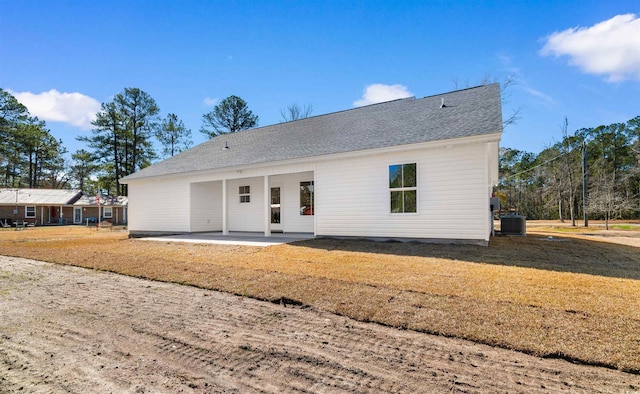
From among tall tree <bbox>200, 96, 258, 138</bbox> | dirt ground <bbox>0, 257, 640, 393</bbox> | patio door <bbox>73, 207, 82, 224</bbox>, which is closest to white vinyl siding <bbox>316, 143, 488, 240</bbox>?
dirt ground <bbox>0, 257, 640, 393</bbox>

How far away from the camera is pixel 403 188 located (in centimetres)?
911

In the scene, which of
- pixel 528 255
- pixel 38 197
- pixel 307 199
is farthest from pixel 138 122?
pixel 528 255

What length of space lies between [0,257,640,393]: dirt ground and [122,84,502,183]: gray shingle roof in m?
6.50

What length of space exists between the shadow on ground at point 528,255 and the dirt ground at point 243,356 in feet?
14.0

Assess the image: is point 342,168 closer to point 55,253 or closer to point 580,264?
point 580,264

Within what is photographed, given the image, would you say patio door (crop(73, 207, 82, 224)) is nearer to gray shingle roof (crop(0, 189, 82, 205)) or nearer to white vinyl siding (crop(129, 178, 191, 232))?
gray shingle roof (crop(0, 189, 82, 205))

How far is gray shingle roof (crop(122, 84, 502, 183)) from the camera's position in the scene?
9003mm

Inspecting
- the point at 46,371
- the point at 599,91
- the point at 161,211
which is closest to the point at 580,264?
the point at 46,371

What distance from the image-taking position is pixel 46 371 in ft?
8.16

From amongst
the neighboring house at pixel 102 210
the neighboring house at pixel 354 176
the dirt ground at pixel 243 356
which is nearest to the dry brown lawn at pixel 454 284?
the dirt ground at pixel 243 356

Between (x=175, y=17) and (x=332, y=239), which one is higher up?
(x=175, y=17)

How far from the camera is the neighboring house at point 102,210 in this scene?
114ft

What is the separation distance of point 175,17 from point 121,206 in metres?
31.2

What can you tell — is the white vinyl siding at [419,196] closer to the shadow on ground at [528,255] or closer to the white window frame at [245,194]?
the shadow on ground at [528,255]
